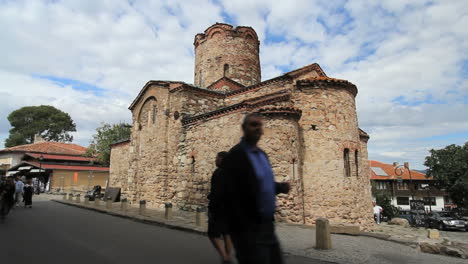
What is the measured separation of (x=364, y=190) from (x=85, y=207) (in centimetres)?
1405

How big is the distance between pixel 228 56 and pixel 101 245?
608 inches

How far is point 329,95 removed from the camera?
1145 cm

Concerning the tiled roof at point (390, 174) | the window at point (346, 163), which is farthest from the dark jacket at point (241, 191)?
the tiled roof at point (390, 174)

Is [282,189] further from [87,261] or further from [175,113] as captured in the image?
[175,113]

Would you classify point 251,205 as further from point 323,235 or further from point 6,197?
point 6,197

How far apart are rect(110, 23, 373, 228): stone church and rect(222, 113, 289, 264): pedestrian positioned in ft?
24.9

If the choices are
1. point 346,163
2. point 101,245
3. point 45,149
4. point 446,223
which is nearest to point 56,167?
point 45,149

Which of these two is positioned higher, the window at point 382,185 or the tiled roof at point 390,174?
the tiled roof at point 390,174

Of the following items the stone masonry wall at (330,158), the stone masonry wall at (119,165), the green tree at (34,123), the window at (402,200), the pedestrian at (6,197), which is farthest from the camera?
the green tree at (34,123)

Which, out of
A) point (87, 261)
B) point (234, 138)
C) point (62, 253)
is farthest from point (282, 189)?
point (234, 138)

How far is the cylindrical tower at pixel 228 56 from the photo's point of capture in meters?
18.9

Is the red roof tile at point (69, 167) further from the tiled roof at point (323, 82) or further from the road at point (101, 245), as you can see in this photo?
the tiled roof at point (323, 82)

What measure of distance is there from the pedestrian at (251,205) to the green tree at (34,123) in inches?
2173

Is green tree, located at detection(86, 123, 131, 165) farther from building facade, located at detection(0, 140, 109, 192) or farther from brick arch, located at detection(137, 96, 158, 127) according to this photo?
brick arch, located at detection(137, 96, 158, 127)
